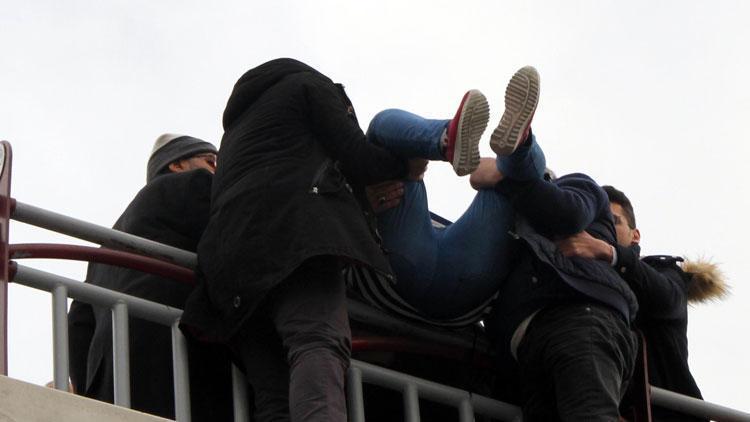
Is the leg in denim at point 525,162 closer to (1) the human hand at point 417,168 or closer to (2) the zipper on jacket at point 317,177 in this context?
(1) the human hand at point 417,168

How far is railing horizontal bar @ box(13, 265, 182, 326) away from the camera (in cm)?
736

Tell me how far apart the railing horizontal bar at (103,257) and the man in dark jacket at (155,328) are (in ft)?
0.67

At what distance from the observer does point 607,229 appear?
8.62 metres

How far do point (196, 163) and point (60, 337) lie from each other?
6.27ft

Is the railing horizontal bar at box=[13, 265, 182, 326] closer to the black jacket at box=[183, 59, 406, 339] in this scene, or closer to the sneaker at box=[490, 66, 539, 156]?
the black jacket at box=[183, 59, 406, 339]

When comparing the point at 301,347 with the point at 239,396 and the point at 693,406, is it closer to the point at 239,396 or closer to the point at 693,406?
the point at 239,396

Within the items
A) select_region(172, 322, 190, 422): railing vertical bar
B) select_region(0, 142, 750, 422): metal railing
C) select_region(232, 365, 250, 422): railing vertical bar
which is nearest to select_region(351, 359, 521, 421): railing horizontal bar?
select_region(0, 142, 750, 422): metal railing

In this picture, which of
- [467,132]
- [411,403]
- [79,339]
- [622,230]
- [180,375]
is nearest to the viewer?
[180,375]

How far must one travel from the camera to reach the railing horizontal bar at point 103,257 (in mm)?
7477

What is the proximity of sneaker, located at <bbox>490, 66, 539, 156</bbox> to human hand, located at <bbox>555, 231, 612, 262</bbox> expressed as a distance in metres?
0.66

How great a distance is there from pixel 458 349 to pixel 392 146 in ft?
2.99

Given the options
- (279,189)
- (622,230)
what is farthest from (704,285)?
(279,189)

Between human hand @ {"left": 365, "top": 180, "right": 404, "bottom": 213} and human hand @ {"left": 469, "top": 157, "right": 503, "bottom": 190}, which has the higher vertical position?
human hand @ {"left": 469, "top": 157, "right": 503, "bottom": 190}

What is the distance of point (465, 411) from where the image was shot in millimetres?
8273
